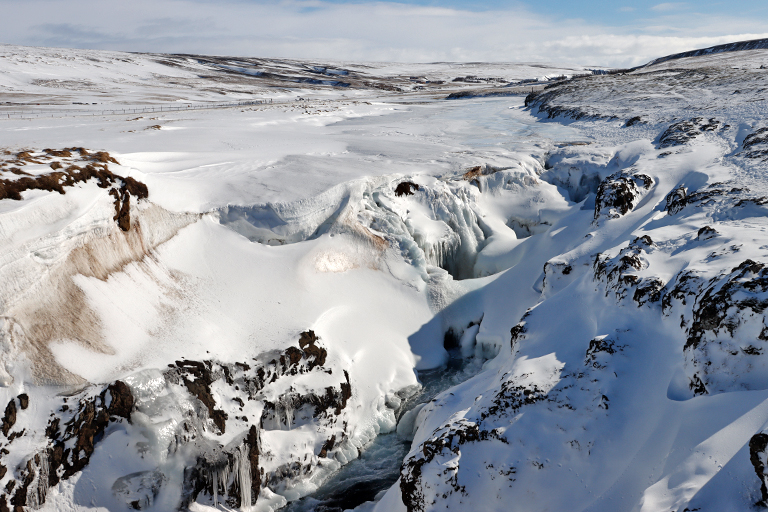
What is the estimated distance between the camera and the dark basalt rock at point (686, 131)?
15.3 metres

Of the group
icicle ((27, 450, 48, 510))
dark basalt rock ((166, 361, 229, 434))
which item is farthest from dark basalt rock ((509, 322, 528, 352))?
icicle ((27, 450, 48, 510))

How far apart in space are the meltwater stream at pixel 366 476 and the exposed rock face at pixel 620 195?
5.69m

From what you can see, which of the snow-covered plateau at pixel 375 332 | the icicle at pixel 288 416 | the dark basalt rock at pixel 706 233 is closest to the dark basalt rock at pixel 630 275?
the snow-covered plateau at pixel 375 332

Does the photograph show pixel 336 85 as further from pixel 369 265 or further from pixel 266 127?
pixel 369 265

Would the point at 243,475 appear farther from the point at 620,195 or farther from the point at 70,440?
the point at 620,195

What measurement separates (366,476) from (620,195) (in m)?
8.21

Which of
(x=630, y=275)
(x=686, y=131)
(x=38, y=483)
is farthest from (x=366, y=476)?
(x=686, y=131)

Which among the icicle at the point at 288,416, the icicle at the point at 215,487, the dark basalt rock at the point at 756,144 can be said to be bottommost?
the icicle at the point at 215,487

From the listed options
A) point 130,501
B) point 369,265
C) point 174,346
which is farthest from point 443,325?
point 130,501

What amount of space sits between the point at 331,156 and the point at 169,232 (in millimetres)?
6298

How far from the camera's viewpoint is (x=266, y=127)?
21.1 metres

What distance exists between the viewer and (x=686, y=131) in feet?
52.1

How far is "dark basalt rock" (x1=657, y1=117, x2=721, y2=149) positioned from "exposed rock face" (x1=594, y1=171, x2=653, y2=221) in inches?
169

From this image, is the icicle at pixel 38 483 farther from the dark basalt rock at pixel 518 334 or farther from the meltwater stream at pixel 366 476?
the dark basalt rock at pixel 518 334
